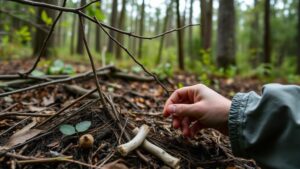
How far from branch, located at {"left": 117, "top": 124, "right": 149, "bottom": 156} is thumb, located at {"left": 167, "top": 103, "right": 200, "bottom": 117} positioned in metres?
0.18

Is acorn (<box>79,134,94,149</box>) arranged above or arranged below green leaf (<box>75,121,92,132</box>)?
below

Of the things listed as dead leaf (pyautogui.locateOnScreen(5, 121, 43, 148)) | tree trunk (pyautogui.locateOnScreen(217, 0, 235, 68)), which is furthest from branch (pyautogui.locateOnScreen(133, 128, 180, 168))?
tree trunk (pyautogui.locateOnScreen(217, 0, 235, 68))

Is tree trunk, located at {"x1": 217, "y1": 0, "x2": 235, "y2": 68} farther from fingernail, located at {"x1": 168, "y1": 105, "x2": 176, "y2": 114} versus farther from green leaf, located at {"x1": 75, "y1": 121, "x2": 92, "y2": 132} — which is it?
green leaf, located at {"x1": 75, "y1": 121, "x2": 92, "y2": 132}

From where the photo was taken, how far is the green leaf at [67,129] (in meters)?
1.65

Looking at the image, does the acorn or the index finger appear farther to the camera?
the index finger

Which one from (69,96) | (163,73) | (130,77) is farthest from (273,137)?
(163,73)

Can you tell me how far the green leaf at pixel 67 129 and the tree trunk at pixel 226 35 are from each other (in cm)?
608

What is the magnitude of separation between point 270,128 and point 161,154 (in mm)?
535

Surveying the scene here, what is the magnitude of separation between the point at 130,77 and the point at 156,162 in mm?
2417

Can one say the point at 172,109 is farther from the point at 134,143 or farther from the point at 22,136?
the point at 22,136

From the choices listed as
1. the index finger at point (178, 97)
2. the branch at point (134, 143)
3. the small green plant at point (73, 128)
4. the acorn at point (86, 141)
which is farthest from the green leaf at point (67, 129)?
the index finger at point (178, 97)

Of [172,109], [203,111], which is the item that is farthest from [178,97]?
[203,111]

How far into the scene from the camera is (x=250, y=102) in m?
1.47

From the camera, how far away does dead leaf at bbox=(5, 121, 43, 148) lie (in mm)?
1661
